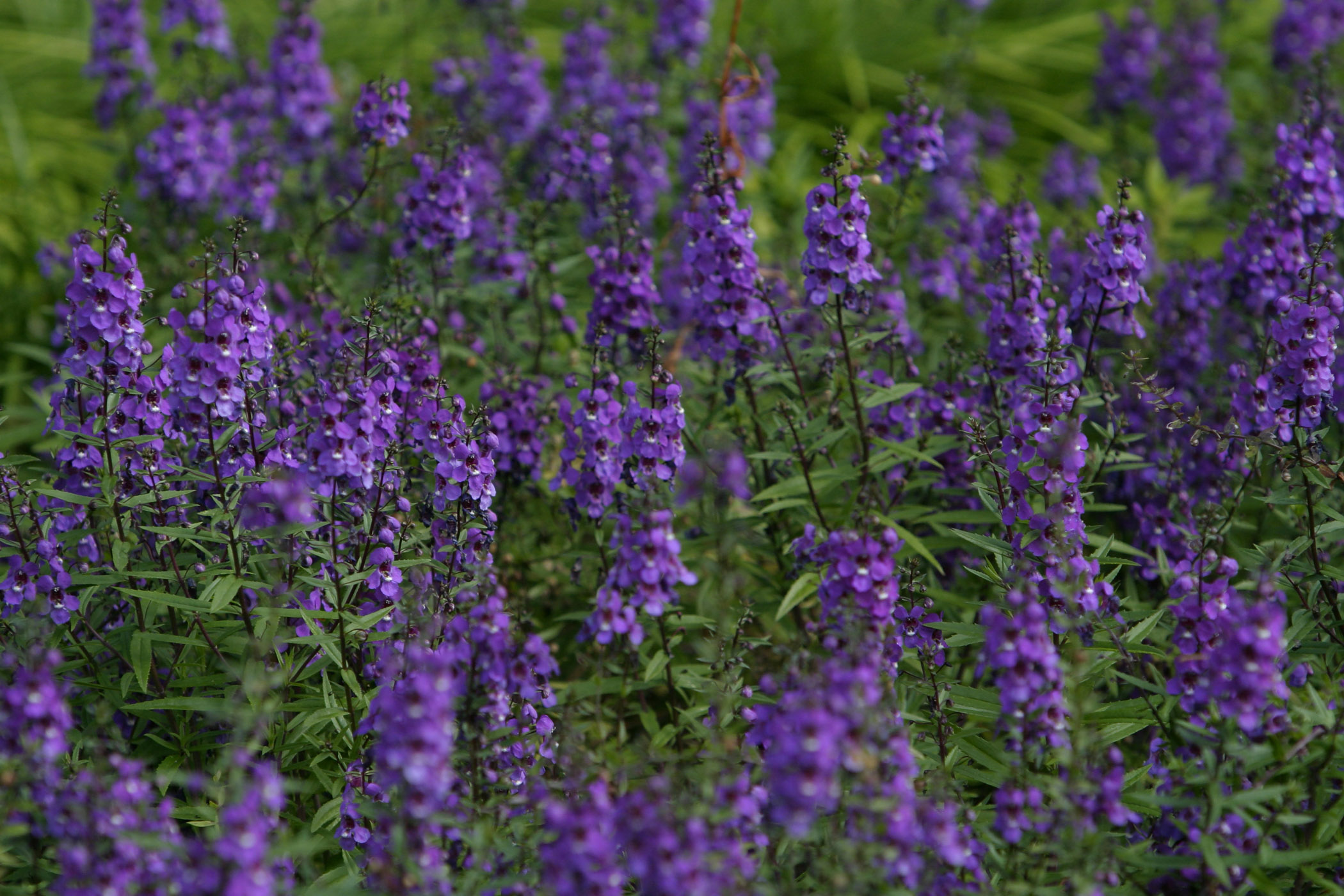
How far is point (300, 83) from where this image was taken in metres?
7.70

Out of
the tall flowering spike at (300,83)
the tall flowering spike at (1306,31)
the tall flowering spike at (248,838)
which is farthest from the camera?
the tall flowering spike at (1306,31)

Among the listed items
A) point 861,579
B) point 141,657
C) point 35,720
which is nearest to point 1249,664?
point 861,579

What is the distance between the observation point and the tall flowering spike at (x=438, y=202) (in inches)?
228

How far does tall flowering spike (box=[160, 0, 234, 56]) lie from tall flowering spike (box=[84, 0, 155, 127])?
0.18 m

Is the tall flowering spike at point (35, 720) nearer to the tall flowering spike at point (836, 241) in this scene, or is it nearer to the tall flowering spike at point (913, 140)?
the tall flowering spike at point (836, 241)

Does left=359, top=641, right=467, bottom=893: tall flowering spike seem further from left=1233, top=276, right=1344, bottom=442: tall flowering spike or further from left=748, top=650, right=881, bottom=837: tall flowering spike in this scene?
left=1233, top=276, right=1344, bottom=442: tall flowering spike

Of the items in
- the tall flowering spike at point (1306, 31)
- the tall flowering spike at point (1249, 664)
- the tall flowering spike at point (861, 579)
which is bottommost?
the tall flowering spike at point (861, 579)

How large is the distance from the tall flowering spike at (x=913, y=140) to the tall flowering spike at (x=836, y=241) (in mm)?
1285

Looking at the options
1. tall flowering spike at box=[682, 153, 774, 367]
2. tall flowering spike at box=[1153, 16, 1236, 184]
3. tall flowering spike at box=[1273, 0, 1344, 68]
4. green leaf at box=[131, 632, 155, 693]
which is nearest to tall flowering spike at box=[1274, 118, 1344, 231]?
tall flowering spike at box=[682, 153, 774, 367]

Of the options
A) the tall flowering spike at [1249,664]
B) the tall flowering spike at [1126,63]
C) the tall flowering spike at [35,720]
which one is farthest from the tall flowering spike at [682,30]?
the tall flowering spike at [35,720]

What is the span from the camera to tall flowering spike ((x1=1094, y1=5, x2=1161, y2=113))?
32.3 ft

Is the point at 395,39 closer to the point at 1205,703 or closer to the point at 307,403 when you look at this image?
the point at 307,403

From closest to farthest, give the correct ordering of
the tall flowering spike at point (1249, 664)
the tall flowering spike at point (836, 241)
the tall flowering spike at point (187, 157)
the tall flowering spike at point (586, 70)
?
1. the tall flowering spike at point (1249, 664)
2. the tall flowering spike at point (836, 241)
3. the tall flowering spike at point (187, 157)
4. the tall flowering spike at point (586, 70)

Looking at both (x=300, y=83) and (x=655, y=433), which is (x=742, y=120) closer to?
(x=300, y=83)
